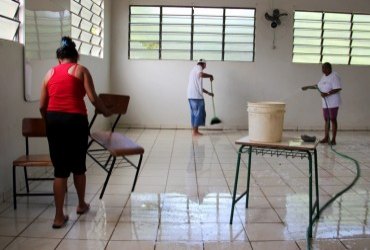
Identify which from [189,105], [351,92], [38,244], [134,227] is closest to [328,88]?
[351,92]

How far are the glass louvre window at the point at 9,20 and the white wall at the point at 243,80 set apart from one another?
445cm

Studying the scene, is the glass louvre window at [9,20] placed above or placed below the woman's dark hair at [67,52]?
above

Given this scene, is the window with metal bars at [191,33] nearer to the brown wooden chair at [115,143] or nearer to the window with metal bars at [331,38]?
the window with metal bars at [331,38]

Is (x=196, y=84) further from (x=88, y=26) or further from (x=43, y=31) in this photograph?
(x=43, y=31)

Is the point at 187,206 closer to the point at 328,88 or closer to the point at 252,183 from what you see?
the point at 252,183

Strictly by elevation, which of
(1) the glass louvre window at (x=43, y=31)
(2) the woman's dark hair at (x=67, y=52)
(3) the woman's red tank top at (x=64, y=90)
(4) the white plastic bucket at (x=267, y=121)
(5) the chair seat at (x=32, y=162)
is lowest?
(5) the chair seat at (x=32, y=162)

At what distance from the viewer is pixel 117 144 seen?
379cm

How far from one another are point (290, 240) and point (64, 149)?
71.2 inches

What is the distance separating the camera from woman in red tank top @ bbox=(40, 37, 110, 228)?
3.05 metres

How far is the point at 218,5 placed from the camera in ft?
27.0

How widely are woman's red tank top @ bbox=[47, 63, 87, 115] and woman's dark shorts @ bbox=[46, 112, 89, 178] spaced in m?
0.05

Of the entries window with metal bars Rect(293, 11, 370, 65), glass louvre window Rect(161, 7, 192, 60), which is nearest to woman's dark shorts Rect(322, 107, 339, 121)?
window with metal bars Rect(293, 11, 370, 65)

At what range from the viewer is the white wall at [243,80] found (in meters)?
8.25

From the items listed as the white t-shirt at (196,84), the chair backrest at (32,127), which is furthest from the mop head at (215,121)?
the chair backrest at (32,127)
